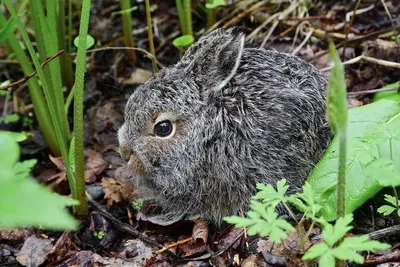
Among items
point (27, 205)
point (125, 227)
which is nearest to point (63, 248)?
point (125, 227)

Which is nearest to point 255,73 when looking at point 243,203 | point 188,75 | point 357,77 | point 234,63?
point 234,63

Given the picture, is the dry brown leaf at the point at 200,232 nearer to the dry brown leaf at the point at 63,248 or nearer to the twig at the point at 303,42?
the dry brown leaf at the point at 63,248

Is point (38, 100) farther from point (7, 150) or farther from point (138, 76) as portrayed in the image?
point (7, 150)

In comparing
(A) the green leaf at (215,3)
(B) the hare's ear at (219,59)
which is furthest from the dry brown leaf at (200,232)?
(A) the green leaf at (215,3)

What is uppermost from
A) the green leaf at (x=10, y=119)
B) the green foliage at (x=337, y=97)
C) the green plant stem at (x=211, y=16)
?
the green foliage at (x=337, y=97)

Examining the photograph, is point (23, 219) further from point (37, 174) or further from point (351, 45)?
point (351, 45)

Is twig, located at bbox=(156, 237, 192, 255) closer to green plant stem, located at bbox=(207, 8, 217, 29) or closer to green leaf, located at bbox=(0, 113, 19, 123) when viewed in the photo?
green leaf, located at bbox=(0, 113, 19, 123)

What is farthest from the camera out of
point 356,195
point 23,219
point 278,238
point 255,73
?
point 255,73
